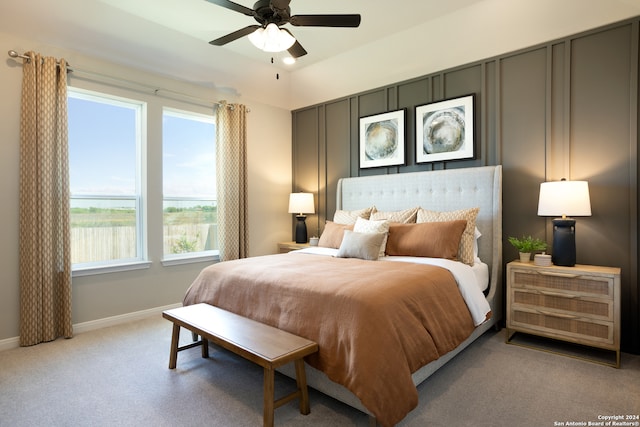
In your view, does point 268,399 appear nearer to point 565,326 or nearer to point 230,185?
point 565,326

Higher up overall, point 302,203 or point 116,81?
point 116,81

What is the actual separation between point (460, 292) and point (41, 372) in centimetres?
317

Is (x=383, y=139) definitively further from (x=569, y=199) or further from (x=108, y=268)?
(x=108, y=268)

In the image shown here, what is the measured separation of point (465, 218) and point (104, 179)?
147 inches

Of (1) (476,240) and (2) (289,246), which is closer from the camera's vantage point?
(1) (476,240)

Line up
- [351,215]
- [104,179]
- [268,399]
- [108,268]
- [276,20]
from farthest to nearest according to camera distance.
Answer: [351,215], [104,179], [108,268], [276,20], [268,399]

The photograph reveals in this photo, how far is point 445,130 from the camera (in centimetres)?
386

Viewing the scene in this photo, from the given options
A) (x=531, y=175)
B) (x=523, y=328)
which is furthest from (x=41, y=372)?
(x=531, y=175)

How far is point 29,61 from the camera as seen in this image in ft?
10.2

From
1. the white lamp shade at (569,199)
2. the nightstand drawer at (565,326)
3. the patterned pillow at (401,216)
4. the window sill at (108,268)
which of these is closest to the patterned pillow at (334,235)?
the patterned pillow at (401,216)

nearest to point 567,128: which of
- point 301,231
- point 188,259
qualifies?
point 301,231

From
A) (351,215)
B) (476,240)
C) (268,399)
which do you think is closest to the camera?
(268,399)

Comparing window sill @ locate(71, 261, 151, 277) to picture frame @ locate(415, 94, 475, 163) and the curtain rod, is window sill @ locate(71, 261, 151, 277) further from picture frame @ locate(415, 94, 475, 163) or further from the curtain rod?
picture frame @ locate(415, 94, 475, 163)

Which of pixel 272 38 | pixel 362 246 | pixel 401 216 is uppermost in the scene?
pixel 272 38
